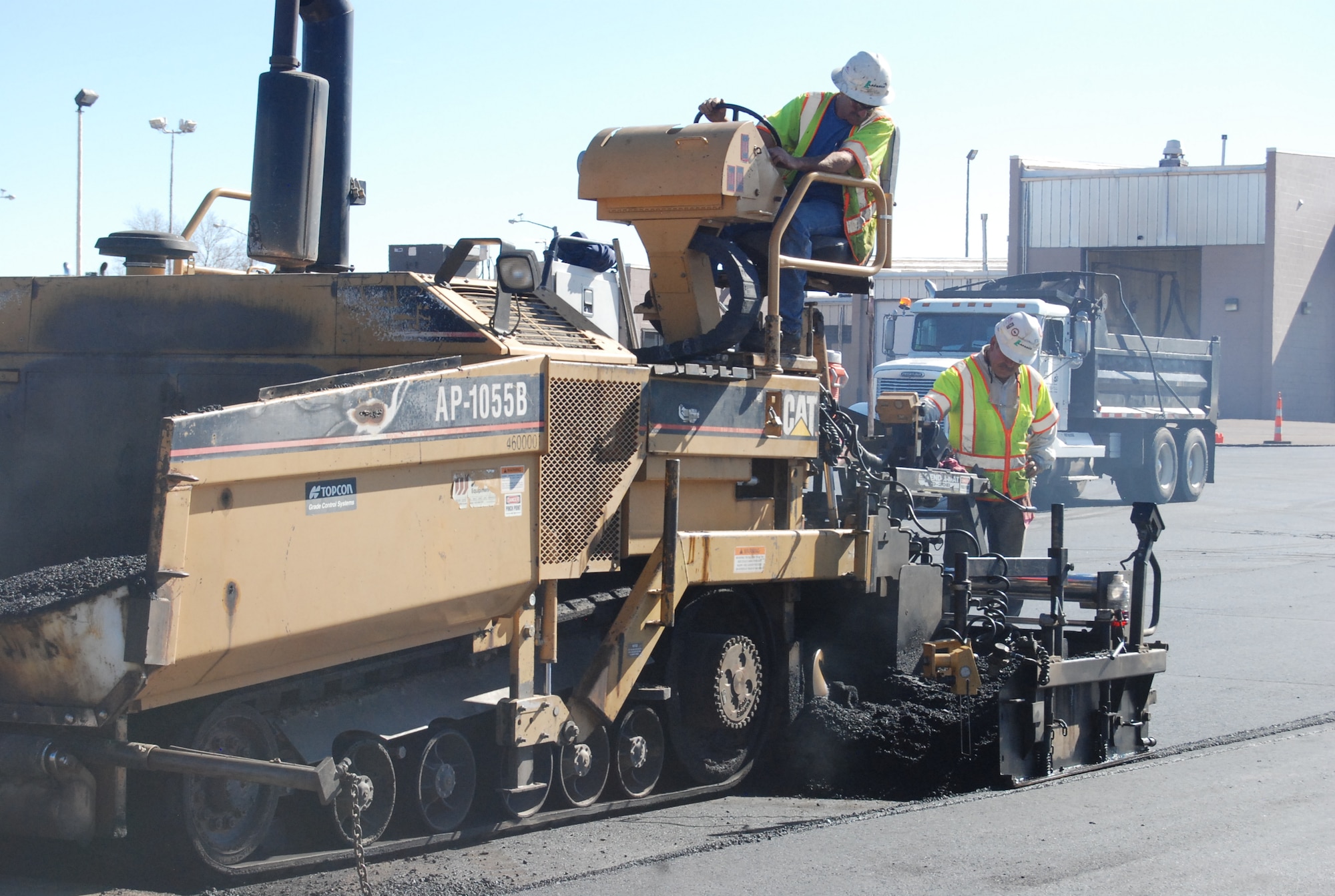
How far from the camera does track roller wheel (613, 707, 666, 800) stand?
18.5ft

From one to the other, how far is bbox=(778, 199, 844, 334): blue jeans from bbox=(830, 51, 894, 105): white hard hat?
493 mm

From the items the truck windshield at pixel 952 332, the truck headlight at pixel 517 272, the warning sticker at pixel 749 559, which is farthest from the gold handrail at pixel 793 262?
the truck windshield at pixel 952 332

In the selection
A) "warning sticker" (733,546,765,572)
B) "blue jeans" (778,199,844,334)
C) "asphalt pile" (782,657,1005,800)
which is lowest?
"asphalt pile" (782,657,1005,800)

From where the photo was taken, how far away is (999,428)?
8.59m

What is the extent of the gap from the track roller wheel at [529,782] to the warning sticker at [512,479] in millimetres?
885

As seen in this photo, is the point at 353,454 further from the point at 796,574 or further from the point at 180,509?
the point at 796,574

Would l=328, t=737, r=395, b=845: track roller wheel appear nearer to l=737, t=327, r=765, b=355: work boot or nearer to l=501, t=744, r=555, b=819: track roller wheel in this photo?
l=501, t=744, r=555, b=819: track roller wheel

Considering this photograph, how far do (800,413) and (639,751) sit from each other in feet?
5.30

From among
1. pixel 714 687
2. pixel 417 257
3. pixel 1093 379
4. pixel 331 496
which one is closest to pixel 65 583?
pixel 331 496

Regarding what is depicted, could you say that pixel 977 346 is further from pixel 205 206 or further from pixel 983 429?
pixel 205 206

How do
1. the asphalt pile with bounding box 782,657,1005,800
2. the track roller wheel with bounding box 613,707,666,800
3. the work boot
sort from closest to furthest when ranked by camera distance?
1. the track roller wheel with bounding box 613,707,666,800
2. the work boot
3. the asphalt pile with bounding box 782,657,1005,800

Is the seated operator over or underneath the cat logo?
over

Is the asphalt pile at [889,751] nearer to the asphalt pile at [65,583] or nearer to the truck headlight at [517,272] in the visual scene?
the truck headlight at [517,272]

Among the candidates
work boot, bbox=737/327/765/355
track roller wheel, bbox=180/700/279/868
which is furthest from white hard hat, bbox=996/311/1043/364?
track roller wheel, bbox=180/700/279/868
